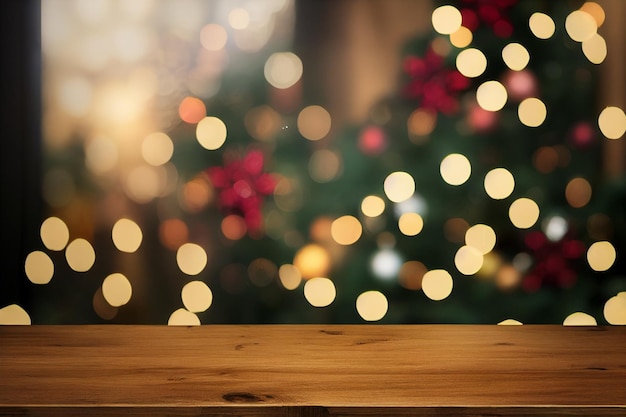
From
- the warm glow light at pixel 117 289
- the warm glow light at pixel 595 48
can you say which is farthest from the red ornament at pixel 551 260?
the warm glow light at pixel 117 289

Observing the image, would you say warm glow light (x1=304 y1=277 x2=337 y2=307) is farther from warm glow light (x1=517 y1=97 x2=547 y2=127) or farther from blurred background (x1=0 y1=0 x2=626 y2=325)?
warm glow light (x1=517 y1=97 x2=547 y2=127)

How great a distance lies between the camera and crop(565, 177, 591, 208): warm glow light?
1.29 meters

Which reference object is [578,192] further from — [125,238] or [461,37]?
[125,238]

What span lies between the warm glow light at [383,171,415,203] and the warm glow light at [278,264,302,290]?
10.0 inches

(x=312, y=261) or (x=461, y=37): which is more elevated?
(x=461, y=37)

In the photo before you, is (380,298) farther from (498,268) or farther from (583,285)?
(583,285)

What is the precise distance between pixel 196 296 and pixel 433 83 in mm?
676

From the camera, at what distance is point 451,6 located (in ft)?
4.20

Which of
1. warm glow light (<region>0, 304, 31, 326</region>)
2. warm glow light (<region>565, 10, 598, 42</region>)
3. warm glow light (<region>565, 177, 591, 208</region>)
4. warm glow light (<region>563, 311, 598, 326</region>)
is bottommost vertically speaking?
warm glow light (<region>0, 304, 31, 326</region>)

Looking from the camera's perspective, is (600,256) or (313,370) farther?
(600,256)

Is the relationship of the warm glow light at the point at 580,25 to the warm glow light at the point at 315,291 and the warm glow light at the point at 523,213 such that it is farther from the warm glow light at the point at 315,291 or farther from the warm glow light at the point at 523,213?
the warm glow light at the point at 315,291

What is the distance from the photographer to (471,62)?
50.5 inches

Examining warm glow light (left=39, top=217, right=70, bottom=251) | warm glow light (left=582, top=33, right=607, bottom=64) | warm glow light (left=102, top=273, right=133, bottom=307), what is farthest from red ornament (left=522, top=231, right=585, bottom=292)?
warm glow light (left=39, top=217, right=70, bottom=251)

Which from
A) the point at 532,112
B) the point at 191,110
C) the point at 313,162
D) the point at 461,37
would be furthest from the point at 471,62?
the point at 191,110
